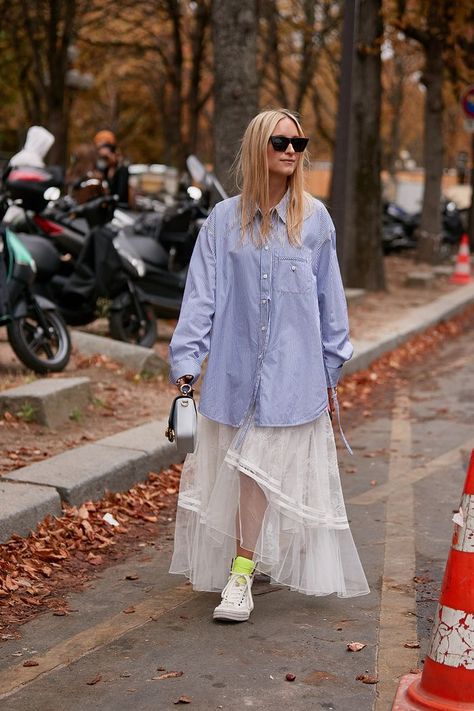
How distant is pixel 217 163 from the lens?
39.5 ft

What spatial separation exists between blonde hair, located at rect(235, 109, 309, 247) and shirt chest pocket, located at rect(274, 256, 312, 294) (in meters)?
0.08

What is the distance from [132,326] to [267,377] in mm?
6261

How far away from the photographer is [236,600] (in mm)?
4773

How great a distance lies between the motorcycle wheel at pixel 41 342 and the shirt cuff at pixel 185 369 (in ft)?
13.8

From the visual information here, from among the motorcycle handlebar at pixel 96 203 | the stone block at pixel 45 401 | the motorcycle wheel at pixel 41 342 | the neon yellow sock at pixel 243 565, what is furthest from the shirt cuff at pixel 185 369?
the motorcycle handlebar at pixel 96 203

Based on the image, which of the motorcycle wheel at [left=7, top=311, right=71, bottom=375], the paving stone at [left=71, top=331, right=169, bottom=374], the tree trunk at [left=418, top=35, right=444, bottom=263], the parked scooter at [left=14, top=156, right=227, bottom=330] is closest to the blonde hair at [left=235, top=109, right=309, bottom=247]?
the motorcycle wheel at [left=7, top=311, right=71, bottom=375]

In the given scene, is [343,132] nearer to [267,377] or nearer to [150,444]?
[150,444]

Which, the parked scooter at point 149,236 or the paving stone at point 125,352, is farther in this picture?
the parked scooter at point 149,236

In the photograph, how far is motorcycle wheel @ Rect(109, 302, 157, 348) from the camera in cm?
1076

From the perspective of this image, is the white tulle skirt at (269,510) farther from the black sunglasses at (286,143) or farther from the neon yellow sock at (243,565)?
the black sunglasses at (286,143)

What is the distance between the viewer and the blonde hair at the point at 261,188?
482cm

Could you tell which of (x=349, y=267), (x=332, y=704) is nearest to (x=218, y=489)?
(x=332, y=704)

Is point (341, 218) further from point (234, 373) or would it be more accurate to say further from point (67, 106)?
point (67, 106)

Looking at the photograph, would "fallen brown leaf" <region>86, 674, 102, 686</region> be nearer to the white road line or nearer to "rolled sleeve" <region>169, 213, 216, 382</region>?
the white road line
